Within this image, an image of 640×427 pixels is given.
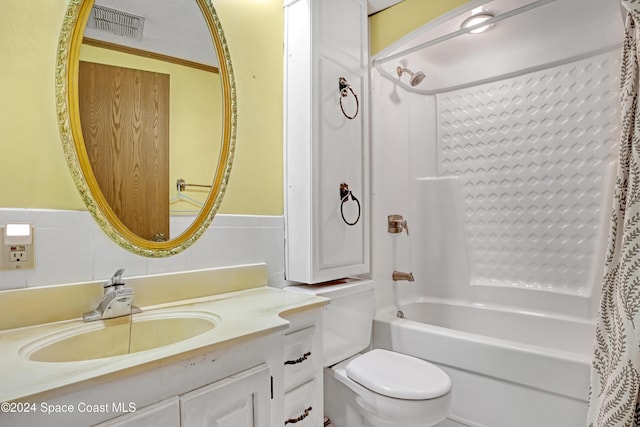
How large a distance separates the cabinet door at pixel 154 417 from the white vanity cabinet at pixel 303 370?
485mm

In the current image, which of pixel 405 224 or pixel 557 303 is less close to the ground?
pixel 405 224

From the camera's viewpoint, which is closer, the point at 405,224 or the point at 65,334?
the point at 65,334

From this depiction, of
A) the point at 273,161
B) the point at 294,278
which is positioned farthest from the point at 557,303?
the point at 273,161

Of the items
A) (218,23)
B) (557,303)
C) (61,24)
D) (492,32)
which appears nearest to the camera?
(61,24)

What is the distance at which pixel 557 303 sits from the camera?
2191 millimetres

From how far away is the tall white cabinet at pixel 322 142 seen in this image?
5.51 feet

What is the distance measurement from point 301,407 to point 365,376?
13.2 inches

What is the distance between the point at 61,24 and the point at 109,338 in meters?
1.02

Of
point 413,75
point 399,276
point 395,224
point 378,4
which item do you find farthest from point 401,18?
point 399,276

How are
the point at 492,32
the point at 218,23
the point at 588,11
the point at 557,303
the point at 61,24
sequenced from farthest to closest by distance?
1. the point at 492,32
2. the point at 557,303
3. the point at 588,11
4. the point at 218,23
5. the point at 61,24

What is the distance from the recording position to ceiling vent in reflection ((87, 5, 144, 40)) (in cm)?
120

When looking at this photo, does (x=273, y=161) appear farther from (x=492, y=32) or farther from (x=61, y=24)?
(x=492, y=32)

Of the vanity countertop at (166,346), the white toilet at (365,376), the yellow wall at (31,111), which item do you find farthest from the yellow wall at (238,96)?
the white toilet at (365,376)

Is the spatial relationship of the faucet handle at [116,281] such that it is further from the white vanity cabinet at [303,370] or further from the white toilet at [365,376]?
the white toilet at [365,376]
